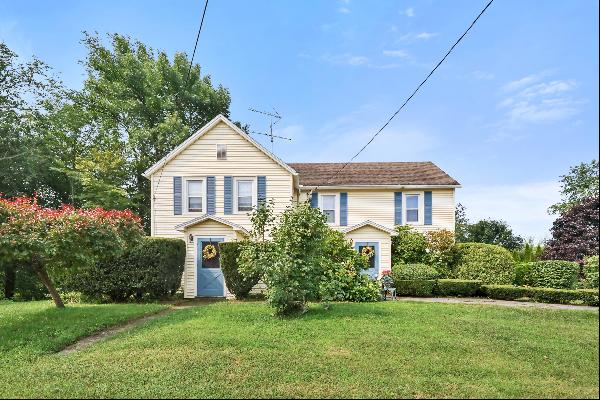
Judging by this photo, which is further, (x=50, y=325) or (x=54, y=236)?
(x=54, y=236)

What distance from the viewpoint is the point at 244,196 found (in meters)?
17.2

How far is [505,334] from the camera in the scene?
797cm

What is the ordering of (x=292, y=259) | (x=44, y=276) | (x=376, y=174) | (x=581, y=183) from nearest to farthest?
(x=581, y=183)
(x=292, y=259)
(x=44, y=276)
(x=376, y=174)

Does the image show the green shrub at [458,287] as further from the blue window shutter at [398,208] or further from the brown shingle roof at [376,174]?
the brown shingle roof at [376,174]

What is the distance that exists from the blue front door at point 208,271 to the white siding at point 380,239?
5.35 meters

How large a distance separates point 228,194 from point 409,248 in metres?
7.94

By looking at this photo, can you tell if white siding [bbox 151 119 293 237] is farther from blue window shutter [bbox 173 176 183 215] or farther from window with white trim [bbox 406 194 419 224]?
window with white trim [bbox 406 194 419 224]

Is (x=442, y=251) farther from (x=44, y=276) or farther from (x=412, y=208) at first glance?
(x=44, y=276)

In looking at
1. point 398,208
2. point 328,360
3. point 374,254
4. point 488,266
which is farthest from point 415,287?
point 328,360

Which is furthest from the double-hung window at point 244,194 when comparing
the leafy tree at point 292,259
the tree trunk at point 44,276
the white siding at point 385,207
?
the tree trunk at point 44,276

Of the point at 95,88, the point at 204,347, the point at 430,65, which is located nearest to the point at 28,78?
the point at 95,88

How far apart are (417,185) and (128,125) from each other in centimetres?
1804

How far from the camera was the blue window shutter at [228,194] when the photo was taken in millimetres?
17062

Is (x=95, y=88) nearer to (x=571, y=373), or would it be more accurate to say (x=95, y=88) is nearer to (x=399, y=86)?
(x=399, y=86)
